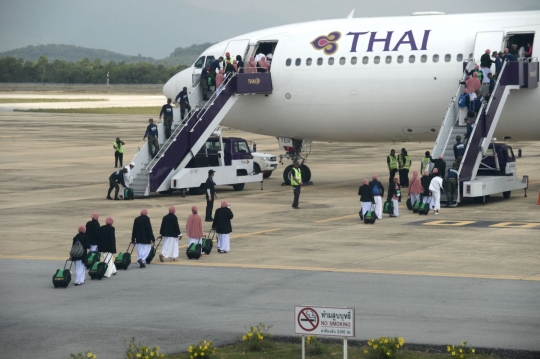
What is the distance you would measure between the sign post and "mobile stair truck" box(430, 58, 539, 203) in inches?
906

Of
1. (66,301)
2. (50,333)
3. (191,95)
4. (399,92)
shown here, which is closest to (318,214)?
(399,92)

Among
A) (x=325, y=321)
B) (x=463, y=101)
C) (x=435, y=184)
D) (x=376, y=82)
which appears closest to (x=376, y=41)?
(x=376, y=82)

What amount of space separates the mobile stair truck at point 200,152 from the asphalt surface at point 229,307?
51.8ft

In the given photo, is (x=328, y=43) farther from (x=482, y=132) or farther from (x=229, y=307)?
(x=229, y=307)

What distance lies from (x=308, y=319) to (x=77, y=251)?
1017cm

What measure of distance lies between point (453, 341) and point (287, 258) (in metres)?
9.66

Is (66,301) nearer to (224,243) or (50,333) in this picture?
(50,333)

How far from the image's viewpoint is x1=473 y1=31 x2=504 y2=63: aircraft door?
3900cm

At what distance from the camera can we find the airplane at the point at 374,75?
39.5 meters

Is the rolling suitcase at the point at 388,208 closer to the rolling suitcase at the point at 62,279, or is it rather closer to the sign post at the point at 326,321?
the rolling suitcase at the point at 62,279

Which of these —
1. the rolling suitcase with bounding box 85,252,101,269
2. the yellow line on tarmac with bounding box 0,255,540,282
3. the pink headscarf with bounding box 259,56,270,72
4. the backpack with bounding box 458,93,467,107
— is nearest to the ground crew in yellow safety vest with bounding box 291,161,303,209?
the backpack with bounding box 458,93,467,107

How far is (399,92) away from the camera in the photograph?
1578 inches

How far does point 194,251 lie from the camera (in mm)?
26703

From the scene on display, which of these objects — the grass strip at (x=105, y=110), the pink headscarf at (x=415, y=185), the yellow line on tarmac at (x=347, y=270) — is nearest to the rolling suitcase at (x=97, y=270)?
the yellow line on tarmac at (x=347, y=270)
